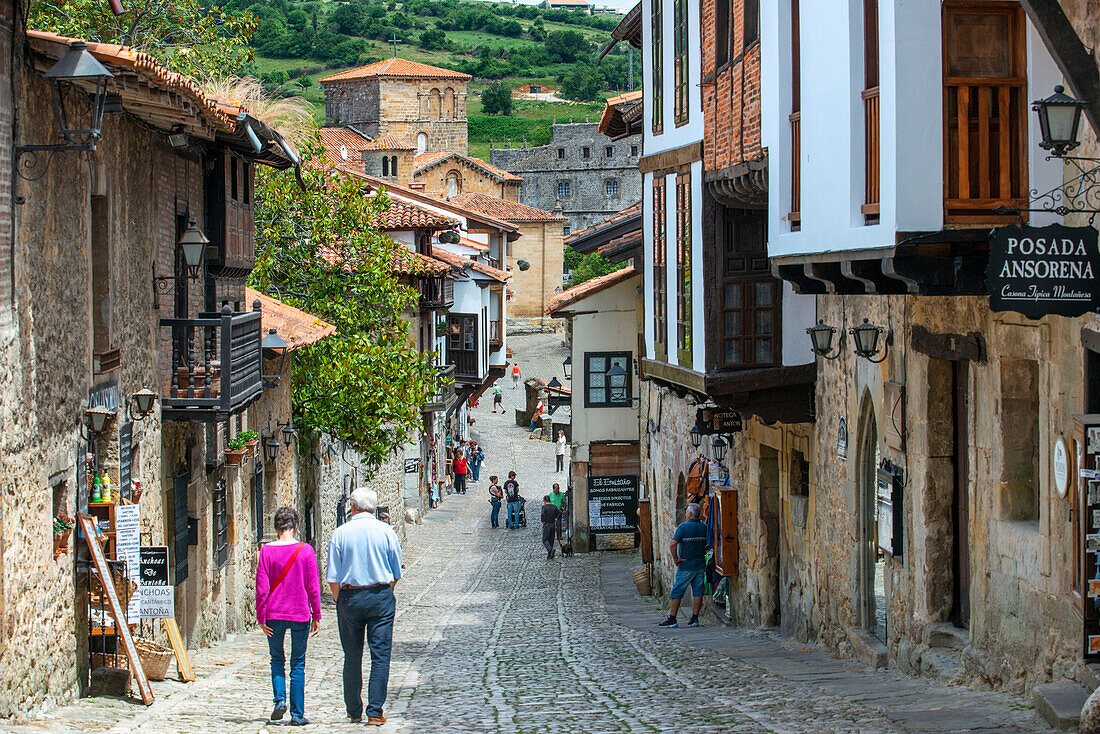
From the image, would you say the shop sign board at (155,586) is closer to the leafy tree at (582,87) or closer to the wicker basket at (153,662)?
the wicker basket at (153,662)

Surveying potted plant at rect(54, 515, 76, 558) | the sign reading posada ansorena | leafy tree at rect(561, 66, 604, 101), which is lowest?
potted plant at rect(54, 515, 76, 558)

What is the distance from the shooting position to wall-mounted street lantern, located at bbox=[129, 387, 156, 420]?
11945 millimetres

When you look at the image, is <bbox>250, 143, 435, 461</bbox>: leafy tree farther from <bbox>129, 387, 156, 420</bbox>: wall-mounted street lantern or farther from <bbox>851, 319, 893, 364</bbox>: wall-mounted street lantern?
<bbox>851, 319, 893, 364</bbox>: wall-mounted street lantern

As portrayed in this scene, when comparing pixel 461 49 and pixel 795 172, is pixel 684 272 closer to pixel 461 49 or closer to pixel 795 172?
pixel 795 172

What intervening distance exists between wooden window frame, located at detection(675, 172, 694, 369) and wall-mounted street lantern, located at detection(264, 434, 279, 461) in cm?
689

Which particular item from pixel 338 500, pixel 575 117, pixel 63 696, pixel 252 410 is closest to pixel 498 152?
pixel 575 117

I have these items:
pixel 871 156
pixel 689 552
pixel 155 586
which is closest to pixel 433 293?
pixel 689 552

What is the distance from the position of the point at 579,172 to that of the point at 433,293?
76.8 meters

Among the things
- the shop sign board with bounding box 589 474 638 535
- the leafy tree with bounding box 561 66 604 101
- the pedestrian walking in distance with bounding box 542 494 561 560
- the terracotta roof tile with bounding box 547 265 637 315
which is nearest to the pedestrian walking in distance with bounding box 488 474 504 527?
the shop sign board with bounding box 589 474 638 535

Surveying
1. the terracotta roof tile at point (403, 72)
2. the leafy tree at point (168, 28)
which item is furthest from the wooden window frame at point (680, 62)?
the terracotta roof tile at point (403, 72)

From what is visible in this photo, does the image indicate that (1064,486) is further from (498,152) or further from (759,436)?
(498,152)

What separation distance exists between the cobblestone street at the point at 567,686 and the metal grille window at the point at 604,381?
8963 mm

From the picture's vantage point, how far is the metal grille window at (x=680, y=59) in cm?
1574

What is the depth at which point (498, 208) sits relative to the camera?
277ft
